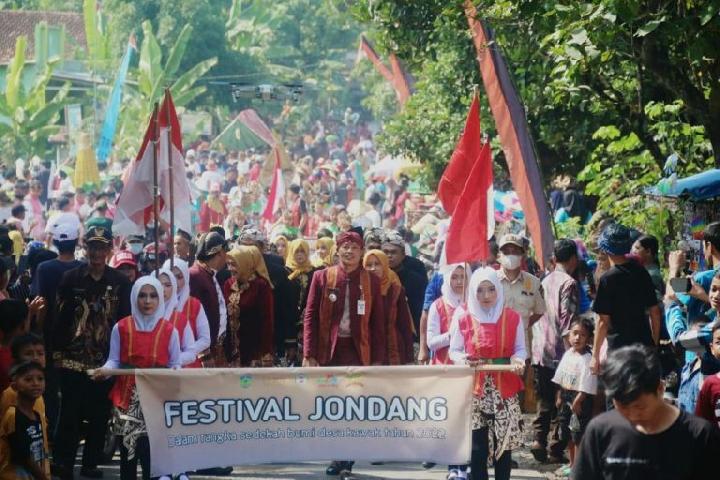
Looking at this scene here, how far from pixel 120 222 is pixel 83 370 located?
130 centimetres

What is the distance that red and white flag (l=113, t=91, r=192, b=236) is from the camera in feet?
38.8

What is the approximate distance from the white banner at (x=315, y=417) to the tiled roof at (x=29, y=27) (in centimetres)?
5127

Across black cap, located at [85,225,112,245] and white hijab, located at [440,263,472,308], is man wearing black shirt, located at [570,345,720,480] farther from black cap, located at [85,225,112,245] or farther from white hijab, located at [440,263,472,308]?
black cap, located at [85,225,112,245]

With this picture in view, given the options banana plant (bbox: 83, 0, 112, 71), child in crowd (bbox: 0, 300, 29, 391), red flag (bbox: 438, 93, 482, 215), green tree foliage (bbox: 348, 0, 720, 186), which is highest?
banana plant (bbox: 83, 0, 112, 71)

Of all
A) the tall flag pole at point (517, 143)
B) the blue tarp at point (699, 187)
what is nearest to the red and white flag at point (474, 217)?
the blue tarp at point (699, 187)

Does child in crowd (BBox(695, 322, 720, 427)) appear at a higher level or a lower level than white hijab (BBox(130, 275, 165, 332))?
lower

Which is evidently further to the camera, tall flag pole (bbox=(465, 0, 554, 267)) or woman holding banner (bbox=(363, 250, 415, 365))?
tall flag pole (bbox=(465, 0, 554, 267))

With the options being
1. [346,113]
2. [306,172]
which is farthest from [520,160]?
[346,113]

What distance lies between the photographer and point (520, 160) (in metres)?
14.7

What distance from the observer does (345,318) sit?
11719mm

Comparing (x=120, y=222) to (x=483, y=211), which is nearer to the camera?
(x=483, y=211)

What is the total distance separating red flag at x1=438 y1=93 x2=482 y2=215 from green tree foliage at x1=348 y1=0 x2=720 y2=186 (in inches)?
30.4

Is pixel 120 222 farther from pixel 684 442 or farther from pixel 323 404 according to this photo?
pixel 684 442

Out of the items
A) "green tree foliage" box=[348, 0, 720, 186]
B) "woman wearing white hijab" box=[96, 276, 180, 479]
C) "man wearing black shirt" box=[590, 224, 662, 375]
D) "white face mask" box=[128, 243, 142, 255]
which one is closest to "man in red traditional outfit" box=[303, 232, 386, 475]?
"woman wearing white hijab" box=[96, 276, 180, 479]
